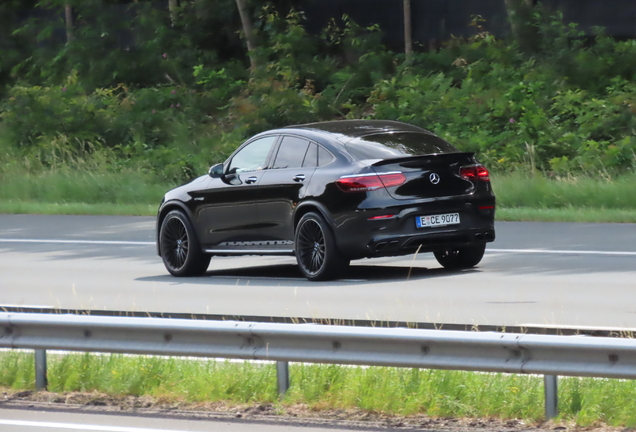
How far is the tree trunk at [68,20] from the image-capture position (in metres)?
41.0

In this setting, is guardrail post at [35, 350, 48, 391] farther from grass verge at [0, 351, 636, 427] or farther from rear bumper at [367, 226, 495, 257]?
rear bumper at [367, 226, 495, 257]

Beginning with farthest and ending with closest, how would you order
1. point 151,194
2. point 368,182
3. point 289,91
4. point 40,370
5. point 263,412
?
point 289,91
point 151,194
point 368,182
point 40,370
point 263,412

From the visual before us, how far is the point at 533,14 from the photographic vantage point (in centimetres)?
3083

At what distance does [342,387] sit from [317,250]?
5331 mm

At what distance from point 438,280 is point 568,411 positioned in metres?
6.05

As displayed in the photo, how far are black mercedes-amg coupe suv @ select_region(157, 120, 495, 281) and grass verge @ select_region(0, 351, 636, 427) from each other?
4220 mm

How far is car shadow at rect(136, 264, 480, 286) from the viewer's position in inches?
523

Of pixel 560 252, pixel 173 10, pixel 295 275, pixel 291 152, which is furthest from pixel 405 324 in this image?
pixel 173 10

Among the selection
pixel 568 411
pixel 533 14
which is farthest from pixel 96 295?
pixel 533 14

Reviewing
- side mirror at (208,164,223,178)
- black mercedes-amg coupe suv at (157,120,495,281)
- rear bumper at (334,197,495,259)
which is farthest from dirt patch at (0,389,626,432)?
side mirror at (208,164,223,178)

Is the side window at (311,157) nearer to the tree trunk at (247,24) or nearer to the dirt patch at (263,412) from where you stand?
the dirt patch at (263,412)

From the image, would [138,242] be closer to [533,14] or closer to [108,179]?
[108,179]

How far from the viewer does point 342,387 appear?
770 centimetres

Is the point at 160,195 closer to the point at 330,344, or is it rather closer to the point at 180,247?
the point at 180,247
